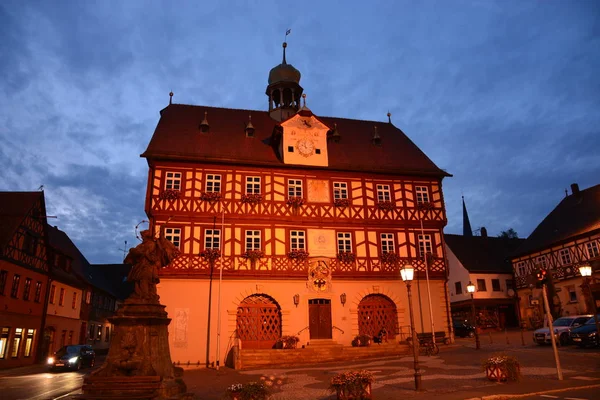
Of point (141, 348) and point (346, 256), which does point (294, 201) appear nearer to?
point (346, 256)

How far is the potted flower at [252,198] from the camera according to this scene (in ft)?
90.3

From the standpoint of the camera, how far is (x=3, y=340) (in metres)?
26.6

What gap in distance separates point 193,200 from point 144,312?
15257 mm

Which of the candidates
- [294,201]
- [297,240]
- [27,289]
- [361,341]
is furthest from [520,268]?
[27,289]

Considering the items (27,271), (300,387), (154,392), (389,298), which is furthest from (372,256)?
(27,271)

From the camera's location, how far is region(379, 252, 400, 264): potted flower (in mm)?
28422

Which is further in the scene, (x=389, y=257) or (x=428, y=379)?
(x=389, y=257)

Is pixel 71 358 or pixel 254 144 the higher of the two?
pixel 254 144

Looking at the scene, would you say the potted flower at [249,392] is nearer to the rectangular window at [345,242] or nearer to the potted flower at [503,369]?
the potted flower at [503,369]

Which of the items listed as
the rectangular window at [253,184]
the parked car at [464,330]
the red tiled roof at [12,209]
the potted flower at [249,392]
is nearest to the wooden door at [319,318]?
the rectangular window at [253,184]

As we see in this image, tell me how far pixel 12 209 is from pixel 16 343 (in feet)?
27.7

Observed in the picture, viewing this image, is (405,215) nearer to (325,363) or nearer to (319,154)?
(319,154)

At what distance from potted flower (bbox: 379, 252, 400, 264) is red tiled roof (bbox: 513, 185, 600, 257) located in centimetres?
1740

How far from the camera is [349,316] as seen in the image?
89.4 feet
